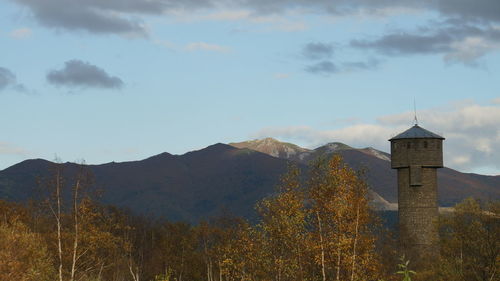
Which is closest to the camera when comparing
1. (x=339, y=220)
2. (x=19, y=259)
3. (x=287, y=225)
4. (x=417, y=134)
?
(x=339, y=220)

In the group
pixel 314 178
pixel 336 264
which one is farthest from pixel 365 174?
pixel 336 264

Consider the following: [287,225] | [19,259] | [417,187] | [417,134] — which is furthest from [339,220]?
[417,134]

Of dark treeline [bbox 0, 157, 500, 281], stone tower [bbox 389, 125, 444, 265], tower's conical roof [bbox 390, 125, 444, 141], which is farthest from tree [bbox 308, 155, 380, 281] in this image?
tower's conical roof [bbox 390, 125, 444, 141]

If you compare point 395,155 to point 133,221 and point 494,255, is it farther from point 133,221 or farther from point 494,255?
point 133,221

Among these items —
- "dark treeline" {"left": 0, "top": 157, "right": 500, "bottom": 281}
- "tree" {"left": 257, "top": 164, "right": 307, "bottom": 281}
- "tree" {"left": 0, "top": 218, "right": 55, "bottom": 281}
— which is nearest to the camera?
"tree" {"left": 0, "top": 218, "right": 55, "bottom": 281}

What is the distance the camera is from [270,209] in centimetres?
4634

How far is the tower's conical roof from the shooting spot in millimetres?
95312

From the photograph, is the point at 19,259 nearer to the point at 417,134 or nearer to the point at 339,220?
the point at 339,220

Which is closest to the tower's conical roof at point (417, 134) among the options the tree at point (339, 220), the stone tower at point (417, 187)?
the stone tower at point (417, 187)

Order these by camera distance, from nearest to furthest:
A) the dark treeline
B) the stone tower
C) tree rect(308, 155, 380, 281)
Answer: tree rect(308, 155, 380, 281) < the dark treeline < the stone tower

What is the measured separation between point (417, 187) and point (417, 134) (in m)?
7.28

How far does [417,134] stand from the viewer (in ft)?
316

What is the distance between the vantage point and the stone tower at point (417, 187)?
89812mm

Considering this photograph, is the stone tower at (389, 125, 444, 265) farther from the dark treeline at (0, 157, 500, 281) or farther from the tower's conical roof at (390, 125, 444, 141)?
the dark treeline at (0, 157, 500, 281)
